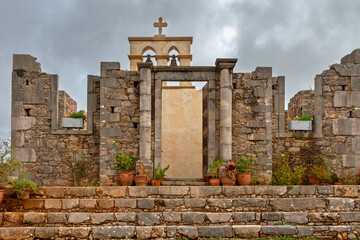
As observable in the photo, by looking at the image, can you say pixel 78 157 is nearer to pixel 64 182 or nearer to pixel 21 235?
pixel 64 182

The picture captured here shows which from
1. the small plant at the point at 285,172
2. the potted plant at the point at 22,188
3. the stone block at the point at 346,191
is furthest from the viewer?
the small plant at the point at 285,172

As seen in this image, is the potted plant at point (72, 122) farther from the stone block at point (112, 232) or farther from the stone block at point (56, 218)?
the stone block at point (112, 232)

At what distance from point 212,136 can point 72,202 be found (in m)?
4.77

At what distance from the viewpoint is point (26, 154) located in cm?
1118

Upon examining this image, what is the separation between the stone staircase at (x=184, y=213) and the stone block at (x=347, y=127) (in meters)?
2.86

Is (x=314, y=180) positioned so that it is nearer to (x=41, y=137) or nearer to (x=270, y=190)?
(x=270, y=190)

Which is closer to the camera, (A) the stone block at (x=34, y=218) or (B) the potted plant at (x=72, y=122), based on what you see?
(A) the stone block at (x=34, y=218)

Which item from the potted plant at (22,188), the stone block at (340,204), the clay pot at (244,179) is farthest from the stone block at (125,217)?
the stone block at (340,204)

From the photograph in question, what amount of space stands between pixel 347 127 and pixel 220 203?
5.86 meters

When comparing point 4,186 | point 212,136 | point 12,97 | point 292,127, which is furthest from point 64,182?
point 292,127

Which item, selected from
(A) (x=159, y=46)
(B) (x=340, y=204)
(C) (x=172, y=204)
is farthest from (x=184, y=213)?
(A) (x=159, y=46)

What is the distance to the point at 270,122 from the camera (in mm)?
11016

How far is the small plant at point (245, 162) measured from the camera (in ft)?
35.1

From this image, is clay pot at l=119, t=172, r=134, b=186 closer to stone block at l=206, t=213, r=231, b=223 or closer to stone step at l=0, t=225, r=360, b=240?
stone step at l=0, t=225, r=360, b=240
